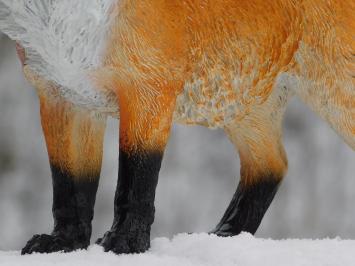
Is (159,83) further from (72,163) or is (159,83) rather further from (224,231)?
(224,231)

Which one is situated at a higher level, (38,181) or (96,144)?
(96,144)

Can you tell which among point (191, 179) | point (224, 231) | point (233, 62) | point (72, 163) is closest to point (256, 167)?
point (224, 231)

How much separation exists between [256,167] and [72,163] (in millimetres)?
931

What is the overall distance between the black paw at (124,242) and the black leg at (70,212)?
23cm

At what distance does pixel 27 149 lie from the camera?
678 cm

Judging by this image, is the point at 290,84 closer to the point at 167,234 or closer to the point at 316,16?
the point at 316,16

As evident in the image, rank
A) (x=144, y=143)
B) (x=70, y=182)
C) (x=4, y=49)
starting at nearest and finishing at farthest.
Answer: (x=144, y=143) < (x=70, y=182) < (x=4, y=49)

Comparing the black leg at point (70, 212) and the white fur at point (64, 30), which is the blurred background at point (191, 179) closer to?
the black leg at point (70, 212)

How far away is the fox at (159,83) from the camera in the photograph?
11.6 ft

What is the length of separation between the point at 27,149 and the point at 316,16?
3262mm

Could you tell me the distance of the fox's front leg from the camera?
3570mm

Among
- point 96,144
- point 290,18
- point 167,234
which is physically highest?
point 290,18

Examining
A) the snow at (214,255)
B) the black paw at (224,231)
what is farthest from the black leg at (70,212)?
the black paw at (224,231)

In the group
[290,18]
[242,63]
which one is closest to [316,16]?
[290,18]
